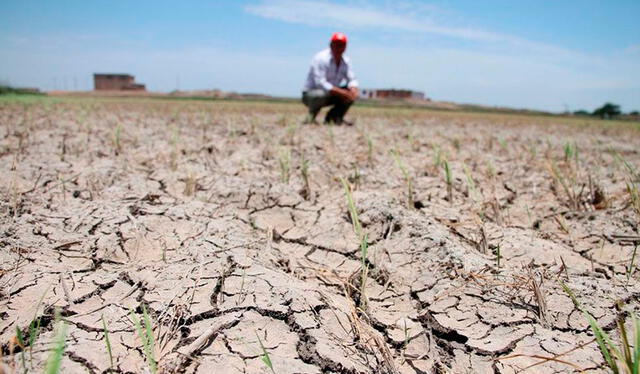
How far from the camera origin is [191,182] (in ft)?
7.12

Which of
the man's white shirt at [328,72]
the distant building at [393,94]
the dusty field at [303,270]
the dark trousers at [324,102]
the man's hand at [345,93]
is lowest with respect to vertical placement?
the dusty field at [303,270]

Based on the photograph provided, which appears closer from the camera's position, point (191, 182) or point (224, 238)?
point (224, 238)

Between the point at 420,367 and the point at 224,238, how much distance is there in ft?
2.63

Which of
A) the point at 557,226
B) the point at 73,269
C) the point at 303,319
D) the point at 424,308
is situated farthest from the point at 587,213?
the point at 73,269

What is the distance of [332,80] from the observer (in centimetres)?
502

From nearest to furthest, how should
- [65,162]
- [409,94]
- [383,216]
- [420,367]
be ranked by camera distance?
[420,367], [383,216], [65,162], [409,94]

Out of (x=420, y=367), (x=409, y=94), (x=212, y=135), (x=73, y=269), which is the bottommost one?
(x=420, y=367)

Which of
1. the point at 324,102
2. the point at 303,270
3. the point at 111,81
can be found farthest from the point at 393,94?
the point at 303,270

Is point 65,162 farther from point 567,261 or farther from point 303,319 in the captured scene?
point 567,261

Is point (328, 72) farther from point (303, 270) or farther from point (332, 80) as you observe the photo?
point (303, 270)

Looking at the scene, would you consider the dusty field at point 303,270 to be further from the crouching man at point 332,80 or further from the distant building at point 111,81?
the distant building at point 111,81

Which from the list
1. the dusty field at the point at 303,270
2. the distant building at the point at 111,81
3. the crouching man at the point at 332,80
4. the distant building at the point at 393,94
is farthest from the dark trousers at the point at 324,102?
the distant building at the point at 111,81

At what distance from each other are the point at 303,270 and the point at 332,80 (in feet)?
12.8

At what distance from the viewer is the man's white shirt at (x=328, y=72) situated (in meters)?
4.84
